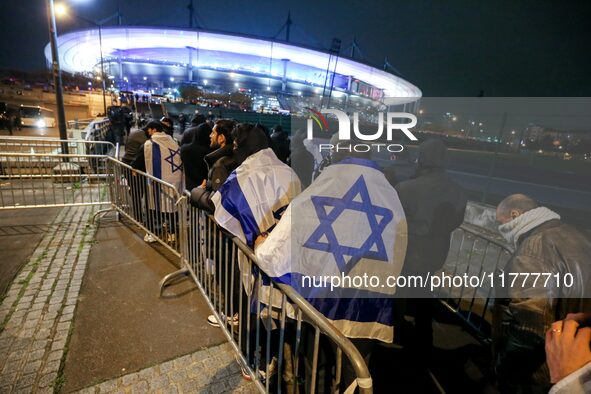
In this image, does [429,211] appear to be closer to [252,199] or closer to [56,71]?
[252,199]

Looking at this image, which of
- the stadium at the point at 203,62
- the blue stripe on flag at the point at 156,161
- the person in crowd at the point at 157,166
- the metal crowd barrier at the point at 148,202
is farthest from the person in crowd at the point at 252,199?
the stadium at the point at 203,62

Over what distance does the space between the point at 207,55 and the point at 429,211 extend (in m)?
77.0

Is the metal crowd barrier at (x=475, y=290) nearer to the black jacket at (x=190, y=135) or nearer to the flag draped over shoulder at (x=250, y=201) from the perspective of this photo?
the flag draped over shoulder at (x=250, y=201)

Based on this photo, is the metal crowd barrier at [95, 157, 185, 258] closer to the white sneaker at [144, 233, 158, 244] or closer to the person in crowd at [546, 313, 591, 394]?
the white sneaker at [144, 233, 158, 244]

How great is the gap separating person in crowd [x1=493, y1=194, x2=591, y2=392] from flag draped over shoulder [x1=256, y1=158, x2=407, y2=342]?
92 centimetres

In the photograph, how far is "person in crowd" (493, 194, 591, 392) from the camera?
1.93 metres

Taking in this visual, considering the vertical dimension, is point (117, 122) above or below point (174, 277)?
above

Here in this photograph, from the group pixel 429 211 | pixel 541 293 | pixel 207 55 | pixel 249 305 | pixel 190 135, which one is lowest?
pixel 249 305

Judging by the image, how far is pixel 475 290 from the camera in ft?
12.3

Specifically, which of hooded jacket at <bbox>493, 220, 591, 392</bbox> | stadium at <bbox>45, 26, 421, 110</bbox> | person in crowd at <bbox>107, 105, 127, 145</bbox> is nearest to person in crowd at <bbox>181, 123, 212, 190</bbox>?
hooded jacket at <bbox>493, 220, 591, 392</bbox>

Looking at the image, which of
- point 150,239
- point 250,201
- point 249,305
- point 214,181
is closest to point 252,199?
point 250,201

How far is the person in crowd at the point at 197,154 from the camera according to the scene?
4.52m

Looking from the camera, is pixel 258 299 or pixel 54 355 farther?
pixel 54 355

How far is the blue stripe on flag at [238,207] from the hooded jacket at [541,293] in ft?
6.23
